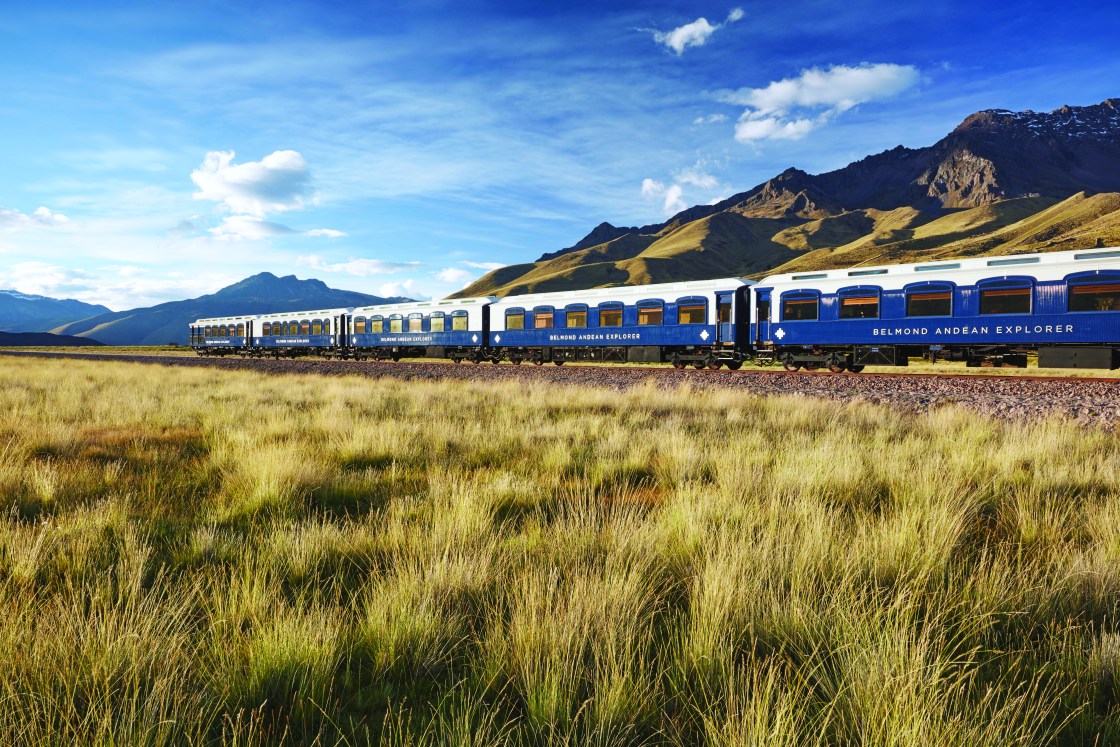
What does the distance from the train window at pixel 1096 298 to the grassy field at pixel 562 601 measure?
12519 mm

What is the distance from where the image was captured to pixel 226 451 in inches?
234

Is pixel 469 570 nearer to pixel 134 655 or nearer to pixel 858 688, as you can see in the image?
pixel 134 655

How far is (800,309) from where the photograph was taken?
766 inches

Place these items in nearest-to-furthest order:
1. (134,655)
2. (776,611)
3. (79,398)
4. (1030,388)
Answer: (134,655) → (776,611) → (79,398) → (1030,388)

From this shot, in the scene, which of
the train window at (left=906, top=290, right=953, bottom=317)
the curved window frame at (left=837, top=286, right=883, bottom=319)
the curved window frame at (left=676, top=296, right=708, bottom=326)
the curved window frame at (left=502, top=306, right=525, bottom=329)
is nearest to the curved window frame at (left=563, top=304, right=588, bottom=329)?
the curved window frame at (left=502, top=306, right=525, bottom=329)

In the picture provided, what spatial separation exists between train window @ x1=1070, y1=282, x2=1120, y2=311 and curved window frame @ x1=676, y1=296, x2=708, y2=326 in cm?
1034

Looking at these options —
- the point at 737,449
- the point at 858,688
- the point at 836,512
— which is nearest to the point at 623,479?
the point at 737,449

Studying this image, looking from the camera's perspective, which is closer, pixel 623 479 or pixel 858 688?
pixel 858 688

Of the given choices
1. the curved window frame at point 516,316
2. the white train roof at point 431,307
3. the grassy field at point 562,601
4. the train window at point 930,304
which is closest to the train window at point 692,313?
the train window at point 930,304

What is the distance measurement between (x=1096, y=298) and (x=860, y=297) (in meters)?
5.56

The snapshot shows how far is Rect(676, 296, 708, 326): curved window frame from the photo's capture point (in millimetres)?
21500

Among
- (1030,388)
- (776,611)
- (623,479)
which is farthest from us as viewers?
(1030,388)

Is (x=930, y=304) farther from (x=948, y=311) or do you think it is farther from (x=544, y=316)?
(x=544, y=316)

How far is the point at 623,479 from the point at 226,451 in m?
4.15
